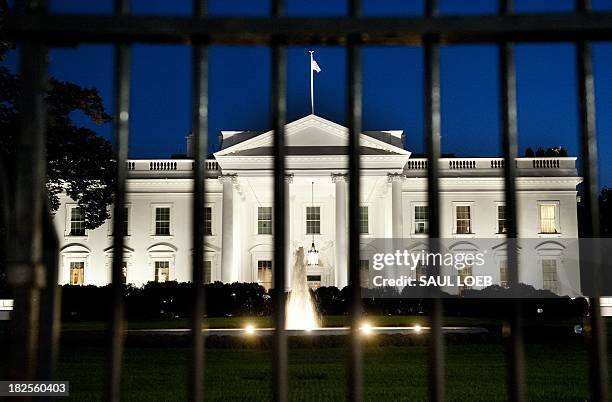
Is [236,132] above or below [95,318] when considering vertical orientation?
above

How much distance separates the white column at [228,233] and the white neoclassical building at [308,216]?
5 centimetres

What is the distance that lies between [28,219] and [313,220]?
40.1 m

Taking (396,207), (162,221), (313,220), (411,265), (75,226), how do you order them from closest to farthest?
(411,265), (396,207), (313,220), (162,221), (75,226)

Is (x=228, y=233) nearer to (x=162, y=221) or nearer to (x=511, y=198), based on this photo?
(x=162, y=221)

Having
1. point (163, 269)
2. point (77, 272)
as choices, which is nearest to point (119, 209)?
point (163, 269)

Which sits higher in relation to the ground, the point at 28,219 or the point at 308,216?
the point at 308,216

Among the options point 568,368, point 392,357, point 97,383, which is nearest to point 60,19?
point 97,383

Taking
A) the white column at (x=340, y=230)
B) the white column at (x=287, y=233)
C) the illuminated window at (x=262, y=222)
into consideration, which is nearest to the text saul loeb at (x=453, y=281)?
the white column at (x=340, y=230)

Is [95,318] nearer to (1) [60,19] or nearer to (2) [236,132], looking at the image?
(2) [236,132]

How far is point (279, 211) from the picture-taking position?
230 cm

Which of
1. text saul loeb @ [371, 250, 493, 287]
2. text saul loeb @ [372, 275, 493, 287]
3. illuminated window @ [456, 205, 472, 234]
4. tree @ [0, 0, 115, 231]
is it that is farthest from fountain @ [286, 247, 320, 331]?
illuminated window @ [456, 205, 472, 234]

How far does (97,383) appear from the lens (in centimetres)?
959

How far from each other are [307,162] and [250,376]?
28.7 m

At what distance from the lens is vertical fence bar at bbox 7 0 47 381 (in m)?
2.16
